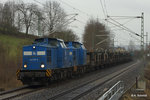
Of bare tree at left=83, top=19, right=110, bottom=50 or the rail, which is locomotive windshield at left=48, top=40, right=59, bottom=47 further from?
bare tree at left=83, top=19, right=110, bottom=50

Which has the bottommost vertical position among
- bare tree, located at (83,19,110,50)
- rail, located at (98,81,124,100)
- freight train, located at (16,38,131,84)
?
rail, located at (98,81,124,100)

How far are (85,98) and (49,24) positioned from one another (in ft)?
99.3

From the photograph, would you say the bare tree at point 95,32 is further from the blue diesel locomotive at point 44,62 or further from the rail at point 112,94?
the rail at point 112,94

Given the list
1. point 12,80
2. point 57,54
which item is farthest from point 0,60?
point 57,54

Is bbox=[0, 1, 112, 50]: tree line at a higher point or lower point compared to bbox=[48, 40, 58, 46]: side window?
higher

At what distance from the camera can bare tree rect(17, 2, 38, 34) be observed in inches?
1916

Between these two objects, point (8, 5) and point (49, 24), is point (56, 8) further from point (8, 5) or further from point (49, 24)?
point (8, 5)

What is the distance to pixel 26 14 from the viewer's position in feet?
166

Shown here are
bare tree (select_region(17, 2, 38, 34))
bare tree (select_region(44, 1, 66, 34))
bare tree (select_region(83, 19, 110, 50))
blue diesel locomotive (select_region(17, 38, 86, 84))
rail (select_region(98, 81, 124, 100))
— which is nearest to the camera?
rail (select_region(98, 81, 124, 100))

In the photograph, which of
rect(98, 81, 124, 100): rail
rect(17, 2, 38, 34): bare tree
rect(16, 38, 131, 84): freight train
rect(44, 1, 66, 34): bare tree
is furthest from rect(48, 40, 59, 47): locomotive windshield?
rect(17, 2, 38, 34): bare tree

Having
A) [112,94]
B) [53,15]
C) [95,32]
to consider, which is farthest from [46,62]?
[95,32]

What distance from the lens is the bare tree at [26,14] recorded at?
4866cm

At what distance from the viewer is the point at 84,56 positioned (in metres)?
24.0

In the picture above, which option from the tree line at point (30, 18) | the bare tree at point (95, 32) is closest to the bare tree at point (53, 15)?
the tree line at point (30, 18)
